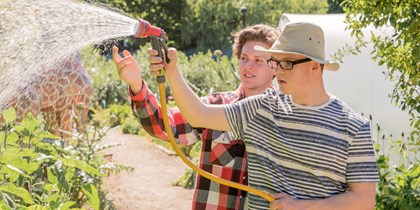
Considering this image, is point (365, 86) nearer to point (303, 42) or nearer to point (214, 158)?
point (214, 158)

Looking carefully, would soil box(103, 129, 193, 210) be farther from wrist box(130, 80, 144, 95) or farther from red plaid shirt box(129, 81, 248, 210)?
wrist box(130, 80, 144, 95)

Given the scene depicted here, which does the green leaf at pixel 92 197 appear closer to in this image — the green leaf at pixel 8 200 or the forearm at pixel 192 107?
the green leaf at pixel 8 200

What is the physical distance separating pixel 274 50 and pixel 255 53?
21.6 inches

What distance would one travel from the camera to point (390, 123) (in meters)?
5.75

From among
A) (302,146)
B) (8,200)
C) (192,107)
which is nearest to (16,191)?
(8,200)

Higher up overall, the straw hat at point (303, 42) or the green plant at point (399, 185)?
the straw hat at point (303, 42)

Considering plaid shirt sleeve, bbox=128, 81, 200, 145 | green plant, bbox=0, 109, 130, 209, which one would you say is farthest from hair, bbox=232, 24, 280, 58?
green plant, bbox=0, 109, 130, 209

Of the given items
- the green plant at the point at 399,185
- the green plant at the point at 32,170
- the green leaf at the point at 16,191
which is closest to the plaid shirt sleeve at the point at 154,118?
the green plant at the point at 32,170

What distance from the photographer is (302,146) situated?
8.55ft

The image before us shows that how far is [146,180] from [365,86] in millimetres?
2341

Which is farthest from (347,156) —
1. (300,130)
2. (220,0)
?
(220,0)

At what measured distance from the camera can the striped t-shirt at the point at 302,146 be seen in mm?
2566

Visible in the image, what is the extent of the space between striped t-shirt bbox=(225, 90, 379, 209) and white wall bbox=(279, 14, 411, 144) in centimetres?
311

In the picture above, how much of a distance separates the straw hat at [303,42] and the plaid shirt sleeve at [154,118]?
575 mm
